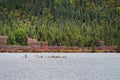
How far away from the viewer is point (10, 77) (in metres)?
80.9

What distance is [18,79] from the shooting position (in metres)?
77.2

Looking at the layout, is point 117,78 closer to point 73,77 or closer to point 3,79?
point 73,77

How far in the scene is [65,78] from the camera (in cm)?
7981

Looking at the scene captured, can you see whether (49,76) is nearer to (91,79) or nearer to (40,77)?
(40,77)

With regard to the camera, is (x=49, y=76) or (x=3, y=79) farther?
(x=49, y=76)

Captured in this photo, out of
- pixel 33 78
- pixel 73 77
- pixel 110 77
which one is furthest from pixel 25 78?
pixel 110 77

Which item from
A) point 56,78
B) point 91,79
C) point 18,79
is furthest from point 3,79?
point 91,79

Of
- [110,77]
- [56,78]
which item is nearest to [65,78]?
[56,78]

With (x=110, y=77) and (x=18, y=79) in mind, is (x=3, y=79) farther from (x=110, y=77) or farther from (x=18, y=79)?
(x=110, y=77)

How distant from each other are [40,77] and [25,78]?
3.48 metres

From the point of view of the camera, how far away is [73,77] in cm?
8162

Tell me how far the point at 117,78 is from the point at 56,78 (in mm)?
9155

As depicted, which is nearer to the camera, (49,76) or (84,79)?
(84,79)

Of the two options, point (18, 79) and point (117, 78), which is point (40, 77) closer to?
point (18, 79)
